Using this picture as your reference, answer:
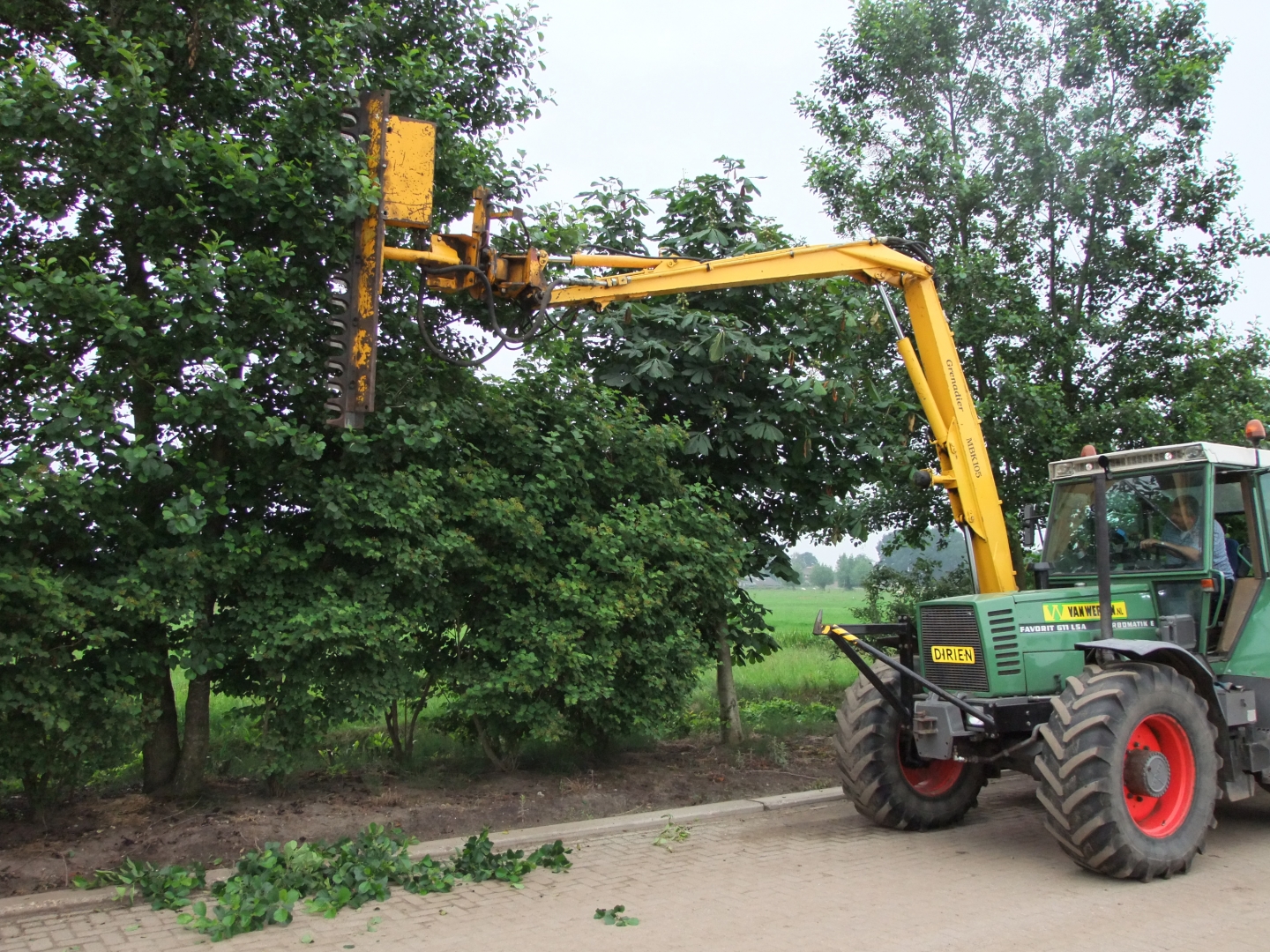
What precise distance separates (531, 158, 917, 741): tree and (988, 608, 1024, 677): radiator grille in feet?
8.79

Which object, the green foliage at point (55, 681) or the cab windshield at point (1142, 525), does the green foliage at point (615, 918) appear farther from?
the cab windshield at point (1142, 525)

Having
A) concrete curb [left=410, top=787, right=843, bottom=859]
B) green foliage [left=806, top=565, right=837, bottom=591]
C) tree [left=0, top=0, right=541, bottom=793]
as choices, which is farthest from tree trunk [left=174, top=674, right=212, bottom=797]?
green foliage [left=806, top=565, right=837, bottom=591]

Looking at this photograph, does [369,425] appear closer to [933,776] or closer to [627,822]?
[627,822]

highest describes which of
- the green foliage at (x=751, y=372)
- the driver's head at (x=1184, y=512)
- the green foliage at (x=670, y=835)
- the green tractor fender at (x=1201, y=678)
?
the green foliage at (x=751, y=372)

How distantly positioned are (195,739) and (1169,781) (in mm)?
6793

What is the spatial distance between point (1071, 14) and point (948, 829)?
1025cm

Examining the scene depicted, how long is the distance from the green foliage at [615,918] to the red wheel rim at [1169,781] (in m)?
3.27

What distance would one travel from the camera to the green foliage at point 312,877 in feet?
18.1

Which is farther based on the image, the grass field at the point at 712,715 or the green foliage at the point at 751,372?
the green foliage at the point at 751,372

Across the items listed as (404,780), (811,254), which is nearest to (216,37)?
(811,254)

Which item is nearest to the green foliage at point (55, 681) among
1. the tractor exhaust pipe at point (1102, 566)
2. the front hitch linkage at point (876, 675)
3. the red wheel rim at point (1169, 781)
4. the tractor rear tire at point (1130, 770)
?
the front hitch linkage at point (876, 675)

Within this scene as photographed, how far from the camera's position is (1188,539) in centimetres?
743

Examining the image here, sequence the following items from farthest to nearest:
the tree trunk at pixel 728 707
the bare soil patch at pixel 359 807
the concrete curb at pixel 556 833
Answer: the tree trunk at pixel 728 707 < the bare soil patch at pixel 359 807 < the concrete curb at pixel 556 833

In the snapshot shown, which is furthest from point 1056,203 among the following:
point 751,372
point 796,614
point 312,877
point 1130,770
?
point 796,614
